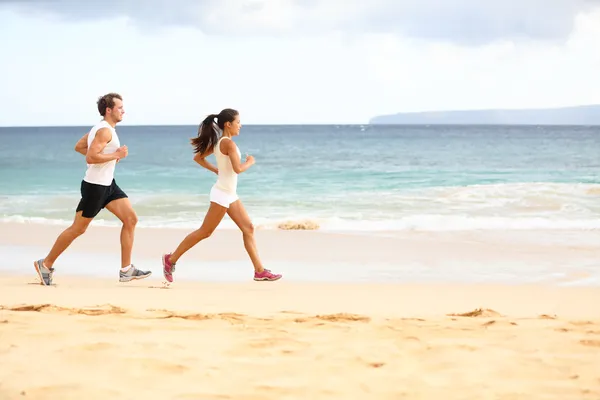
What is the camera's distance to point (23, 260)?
8859mm

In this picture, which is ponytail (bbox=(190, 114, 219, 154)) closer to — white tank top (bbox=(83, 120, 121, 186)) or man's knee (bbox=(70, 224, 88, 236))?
white tank top (bbox=(83, 120, 121, 186))

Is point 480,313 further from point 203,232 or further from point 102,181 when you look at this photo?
point 102,181

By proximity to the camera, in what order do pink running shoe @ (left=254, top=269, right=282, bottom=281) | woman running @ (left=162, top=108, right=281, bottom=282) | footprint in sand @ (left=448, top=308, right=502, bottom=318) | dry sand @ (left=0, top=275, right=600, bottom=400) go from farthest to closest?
1. pink running shoe @ (left=254, top=269, right=282, bottom=281)
2. woman running @ (left=162, top=108, right=281, bottom=282)
3. footprint in sand @ (left=448, top=308, right=502, bottom=318)
4. dry sand @ (left=0, top=275, right=600, bottom=400)

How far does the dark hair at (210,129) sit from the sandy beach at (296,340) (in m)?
1.31

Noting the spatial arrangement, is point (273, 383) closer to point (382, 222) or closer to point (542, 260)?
point (542, 260)

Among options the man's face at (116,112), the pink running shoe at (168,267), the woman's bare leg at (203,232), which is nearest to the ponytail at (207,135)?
the woman's bare leg at (203,232)

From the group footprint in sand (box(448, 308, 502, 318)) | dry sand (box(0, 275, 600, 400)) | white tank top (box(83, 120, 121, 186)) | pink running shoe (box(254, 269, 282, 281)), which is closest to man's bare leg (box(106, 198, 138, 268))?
white tank top (box(83, 120, 121, 186))

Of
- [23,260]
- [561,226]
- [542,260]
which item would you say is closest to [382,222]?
[561,226]

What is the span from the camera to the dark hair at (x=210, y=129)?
6.88 m

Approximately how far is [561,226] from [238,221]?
26.6 ft

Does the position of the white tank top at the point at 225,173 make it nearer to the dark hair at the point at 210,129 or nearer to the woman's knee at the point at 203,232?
the dark hair at the point at 210,129

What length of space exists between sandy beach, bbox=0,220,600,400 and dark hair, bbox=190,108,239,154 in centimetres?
131

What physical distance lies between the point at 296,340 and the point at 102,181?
2.89 m

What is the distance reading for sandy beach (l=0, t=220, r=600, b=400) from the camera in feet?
12.2
